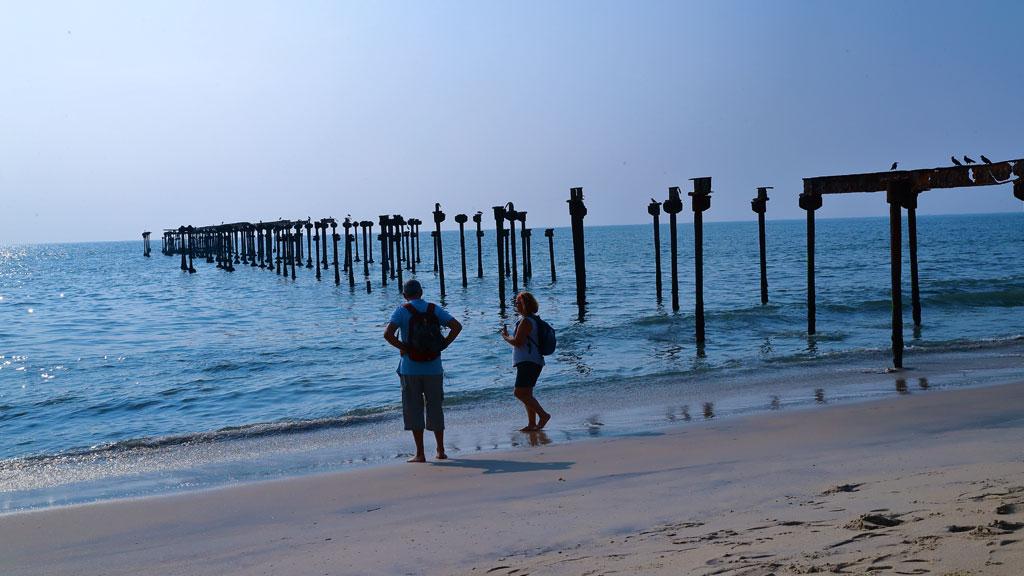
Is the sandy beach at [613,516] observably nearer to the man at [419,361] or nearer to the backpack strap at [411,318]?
the man at [419,361]

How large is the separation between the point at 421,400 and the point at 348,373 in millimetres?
8496

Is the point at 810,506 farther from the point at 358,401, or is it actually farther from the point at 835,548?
the point at 358,401

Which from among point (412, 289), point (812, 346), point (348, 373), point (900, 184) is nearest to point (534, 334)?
point (412, 289)

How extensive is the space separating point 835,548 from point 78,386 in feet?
46.3

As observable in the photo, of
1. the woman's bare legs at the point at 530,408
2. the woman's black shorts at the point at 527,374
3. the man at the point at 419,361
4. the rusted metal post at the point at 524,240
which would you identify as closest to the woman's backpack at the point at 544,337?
the woman's black shorts at the point at 527,374

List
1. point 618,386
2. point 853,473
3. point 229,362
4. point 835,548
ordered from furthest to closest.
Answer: point 229,362, point 618,386, point 853,473, point 835,548

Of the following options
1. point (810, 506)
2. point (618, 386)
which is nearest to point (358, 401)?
point (618, 386)

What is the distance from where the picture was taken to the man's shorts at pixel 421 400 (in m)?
7.72

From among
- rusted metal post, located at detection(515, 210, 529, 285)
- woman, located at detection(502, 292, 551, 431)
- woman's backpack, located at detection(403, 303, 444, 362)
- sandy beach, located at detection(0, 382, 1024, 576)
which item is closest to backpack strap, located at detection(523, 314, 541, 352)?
woman, located at detection(502, 292, 551, 431)

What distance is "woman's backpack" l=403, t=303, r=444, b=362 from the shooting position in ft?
24.8

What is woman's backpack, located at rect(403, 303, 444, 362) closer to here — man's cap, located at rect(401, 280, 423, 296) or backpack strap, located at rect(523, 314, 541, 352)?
man's cap, located at rect(401, 280, 423, 296)

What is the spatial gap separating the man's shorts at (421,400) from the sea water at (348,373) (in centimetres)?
69

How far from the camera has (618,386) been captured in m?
12.8

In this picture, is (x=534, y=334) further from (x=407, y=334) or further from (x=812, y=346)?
(x=812, y=346)
